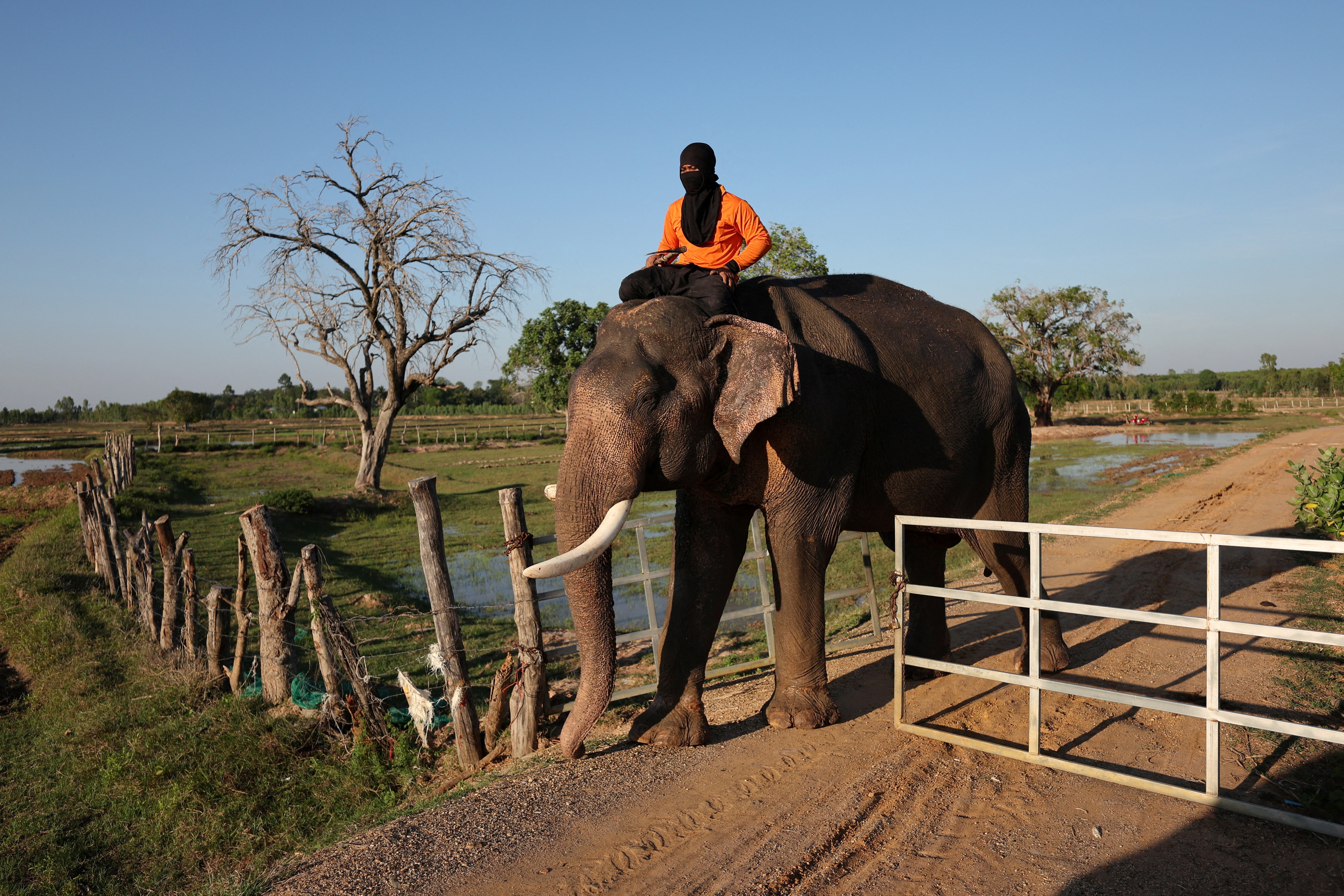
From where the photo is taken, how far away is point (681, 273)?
5.13 meters

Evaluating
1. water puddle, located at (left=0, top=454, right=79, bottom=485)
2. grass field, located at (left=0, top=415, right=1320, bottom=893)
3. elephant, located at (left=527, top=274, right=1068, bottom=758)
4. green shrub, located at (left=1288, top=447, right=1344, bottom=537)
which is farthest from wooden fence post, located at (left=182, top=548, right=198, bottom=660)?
water puddle, located at (left=0, top=454, right=79, bottom=485)

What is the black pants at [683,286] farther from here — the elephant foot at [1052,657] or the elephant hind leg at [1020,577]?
the elephant foot at [1052,657]

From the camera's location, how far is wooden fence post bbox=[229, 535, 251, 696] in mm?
7109

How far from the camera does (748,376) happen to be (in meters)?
4.70

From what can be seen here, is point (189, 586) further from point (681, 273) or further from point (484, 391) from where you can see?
point (484, 391)

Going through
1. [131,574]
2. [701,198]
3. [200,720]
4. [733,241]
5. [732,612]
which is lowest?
[200,720]

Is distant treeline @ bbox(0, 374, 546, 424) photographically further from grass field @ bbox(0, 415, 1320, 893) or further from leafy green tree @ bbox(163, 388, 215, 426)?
grass field @ bbox(0, 415, 1320, 893)

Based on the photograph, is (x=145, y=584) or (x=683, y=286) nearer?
(x=683, y=286)

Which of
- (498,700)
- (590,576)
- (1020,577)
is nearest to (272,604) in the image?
(498,700)

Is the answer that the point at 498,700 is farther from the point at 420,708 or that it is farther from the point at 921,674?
the point at 921,674

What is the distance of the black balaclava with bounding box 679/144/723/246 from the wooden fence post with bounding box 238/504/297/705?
4.14 m

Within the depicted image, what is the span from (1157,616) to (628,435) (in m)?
2.83

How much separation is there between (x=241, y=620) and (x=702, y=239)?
5229mm

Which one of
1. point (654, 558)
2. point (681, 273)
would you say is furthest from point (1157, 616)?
point (654, 558)
